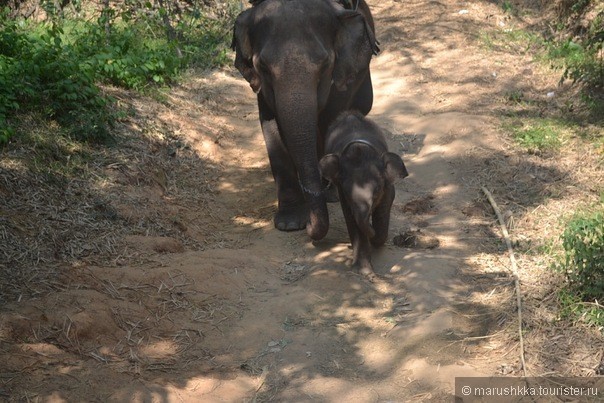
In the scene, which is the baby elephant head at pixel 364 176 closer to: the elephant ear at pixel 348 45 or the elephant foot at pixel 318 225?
the elephant foot at pixel 318 225

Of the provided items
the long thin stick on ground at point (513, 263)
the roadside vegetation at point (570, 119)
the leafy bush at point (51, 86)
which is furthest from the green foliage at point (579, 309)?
the leafy bush at point (51, 86)

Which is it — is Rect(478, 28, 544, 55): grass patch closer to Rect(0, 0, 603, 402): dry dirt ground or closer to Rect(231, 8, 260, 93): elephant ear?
Rect(0, 0, 603, 402): dry dirt ground

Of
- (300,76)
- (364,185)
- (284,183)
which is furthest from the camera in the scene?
(284,183)

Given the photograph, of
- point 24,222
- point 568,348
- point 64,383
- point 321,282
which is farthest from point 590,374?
point 24,222

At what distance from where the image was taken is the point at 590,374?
17.1 feet

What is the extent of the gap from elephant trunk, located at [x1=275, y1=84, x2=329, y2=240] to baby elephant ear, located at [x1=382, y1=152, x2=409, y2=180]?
0.75m

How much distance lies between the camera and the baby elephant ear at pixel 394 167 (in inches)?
263

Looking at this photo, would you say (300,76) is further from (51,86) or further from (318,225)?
(51,86)

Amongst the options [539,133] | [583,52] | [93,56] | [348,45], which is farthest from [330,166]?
[583,52]

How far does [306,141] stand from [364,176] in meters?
0.77

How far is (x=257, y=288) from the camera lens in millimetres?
6602

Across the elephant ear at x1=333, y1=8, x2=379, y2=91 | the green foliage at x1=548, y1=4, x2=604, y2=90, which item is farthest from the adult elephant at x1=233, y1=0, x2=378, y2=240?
the green foliage at x1=548, y1=4, x2=604, y2=90

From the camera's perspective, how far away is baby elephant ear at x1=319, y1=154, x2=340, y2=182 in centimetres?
674

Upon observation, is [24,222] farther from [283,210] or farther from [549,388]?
[549,388]
